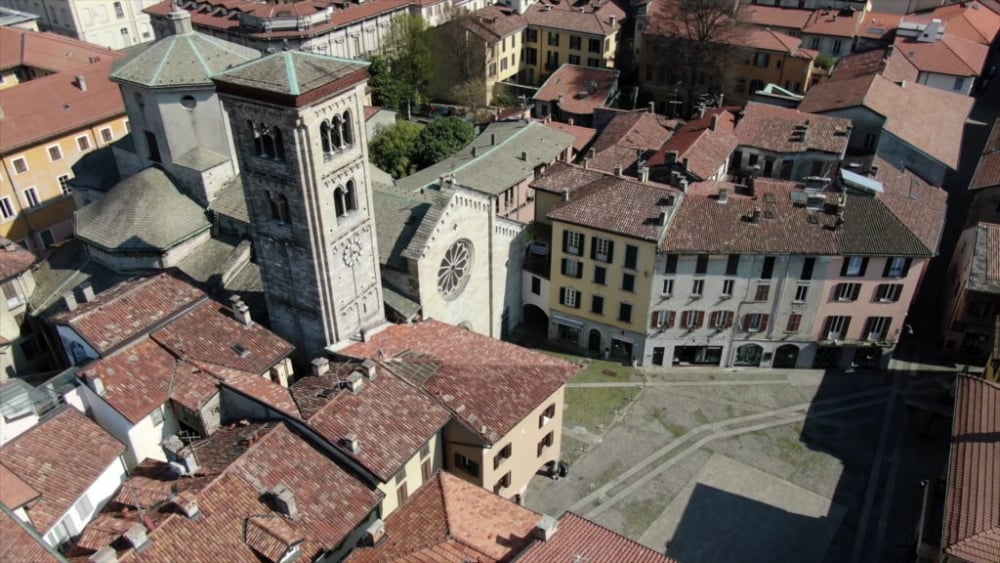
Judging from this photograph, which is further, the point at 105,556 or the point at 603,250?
the point at 603,250

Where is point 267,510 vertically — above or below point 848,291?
above

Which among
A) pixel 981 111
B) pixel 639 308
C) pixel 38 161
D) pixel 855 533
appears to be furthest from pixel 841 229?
pixel 38 161

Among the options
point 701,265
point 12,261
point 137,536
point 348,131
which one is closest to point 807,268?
point 701,265

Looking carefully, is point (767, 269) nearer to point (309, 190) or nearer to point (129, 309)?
point (309, 190)

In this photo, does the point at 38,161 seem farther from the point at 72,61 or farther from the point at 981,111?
the point at 981,111

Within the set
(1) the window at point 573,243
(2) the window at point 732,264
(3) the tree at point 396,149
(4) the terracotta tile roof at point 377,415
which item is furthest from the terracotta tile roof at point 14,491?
(3) the tree at point 396,149

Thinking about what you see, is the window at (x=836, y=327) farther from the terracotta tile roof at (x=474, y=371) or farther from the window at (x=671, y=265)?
the terracotta tile roof at (x=474, y=371)
